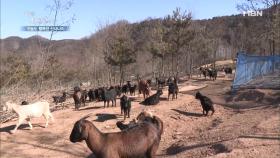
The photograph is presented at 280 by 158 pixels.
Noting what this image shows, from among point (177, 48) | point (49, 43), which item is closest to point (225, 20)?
point (177, 48)

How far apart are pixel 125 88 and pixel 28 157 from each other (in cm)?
1495

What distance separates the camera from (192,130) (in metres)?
17.4

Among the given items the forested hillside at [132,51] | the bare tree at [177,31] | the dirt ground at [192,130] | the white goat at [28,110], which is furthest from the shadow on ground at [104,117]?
the bare tree at [177,31]

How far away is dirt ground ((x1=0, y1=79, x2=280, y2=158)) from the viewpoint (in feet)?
39.2

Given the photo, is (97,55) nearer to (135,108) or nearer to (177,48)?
(177,48)

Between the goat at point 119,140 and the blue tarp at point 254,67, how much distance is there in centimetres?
1815

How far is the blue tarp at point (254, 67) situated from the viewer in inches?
1052

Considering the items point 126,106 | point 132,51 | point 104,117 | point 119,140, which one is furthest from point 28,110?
point 132,51

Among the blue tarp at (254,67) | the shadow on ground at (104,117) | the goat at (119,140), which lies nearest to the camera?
the goat at (119,140)

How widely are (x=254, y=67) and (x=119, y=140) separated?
1966 cm

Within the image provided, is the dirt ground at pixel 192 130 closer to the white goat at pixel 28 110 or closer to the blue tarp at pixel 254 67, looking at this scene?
the white goat at pixel 28 110

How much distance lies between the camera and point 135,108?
71.6 ft

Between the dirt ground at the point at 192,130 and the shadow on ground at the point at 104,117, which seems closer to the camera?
the dirt ground at the point at 192,130

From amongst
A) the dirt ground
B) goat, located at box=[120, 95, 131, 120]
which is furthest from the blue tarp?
goat, located at box=[120, 95, 131, 120]
